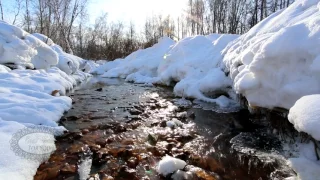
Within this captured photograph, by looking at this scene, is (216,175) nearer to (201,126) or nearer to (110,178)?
(110,178)

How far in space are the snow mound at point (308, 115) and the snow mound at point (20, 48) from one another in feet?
27.3

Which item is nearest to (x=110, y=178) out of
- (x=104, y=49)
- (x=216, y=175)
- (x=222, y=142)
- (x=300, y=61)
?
(x=216, y=175)

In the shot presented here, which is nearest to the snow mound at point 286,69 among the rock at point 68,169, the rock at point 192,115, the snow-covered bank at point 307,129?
the snow-covered bank at point 307,129

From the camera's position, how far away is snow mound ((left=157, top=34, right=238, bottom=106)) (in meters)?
5.95

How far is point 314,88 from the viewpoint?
2510mm

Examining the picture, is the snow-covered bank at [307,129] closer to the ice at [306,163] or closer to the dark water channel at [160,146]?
the ice at [306,163]

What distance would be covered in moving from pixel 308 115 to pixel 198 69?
5.68 meters

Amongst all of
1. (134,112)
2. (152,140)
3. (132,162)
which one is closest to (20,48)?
(134,112)

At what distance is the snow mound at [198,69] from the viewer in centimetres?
595

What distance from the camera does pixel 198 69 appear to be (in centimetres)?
754

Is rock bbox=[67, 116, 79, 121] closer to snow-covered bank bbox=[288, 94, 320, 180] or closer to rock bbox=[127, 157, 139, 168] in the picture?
rock bbox=[127, 157, 139, 168]

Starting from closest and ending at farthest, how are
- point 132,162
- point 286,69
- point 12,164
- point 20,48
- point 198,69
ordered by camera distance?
point 12,164 < point 132,162 < point 286,69 < point 198,69 < point 20,48

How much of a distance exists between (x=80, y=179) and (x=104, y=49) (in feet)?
103

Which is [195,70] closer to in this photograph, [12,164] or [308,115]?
[308,115]
